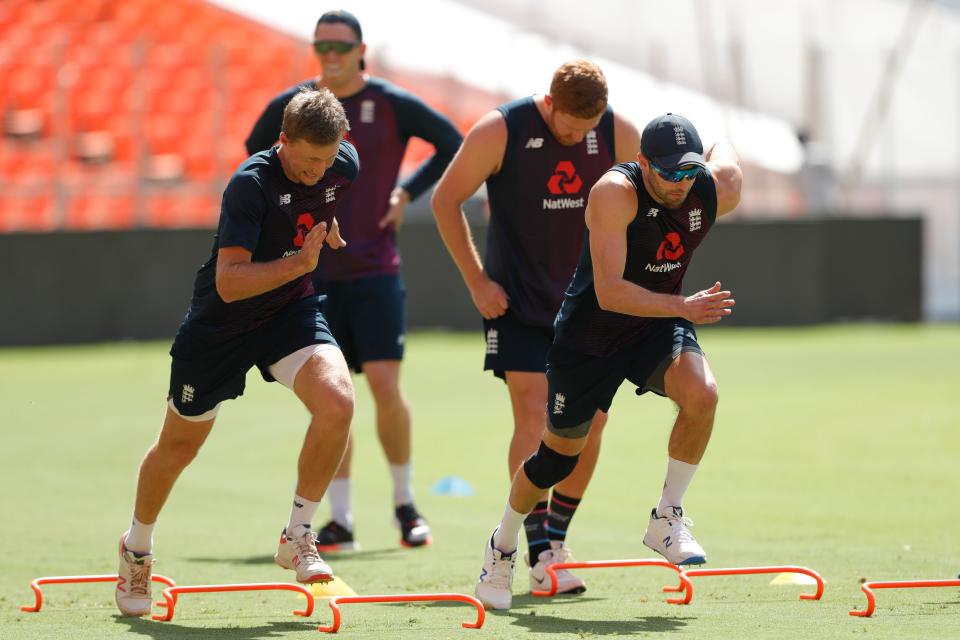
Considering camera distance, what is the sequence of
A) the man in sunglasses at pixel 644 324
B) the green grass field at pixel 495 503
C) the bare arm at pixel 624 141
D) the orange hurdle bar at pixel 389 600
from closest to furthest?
the orange hurdle bar at pixel 389 600 < the man in sunglasses at pixel 644 324 < the green grass field at pixel 495 503 < the bare arm at pixel 624 141

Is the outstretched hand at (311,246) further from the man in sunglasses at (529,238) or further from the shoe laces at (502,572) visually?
the shoe laces at (502,572)

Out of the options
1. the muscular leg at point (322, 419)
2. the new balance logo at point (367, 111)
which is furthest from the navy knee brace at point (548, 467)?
the new balance logo at point (367, 111)

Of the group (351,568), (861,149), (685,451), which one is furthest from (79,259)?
(685,451)

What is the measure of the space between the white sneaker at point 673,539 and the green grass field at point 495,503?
0.24m

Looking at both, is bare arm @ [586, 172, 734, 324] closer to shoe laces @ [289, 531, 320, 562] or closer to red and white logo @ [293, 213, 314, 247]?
red and white logo @ [293, 213, 314, 247]

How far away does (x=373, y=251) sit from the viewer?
8.80 m

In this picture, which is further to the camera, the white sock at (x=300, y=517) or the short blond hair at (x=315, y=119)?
the white sock at (x=300, y=517)

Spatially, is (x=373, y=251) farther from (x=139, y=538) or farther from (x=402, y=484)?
(x=139, y=538)

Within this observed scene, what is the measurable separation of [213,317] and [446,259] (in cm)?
1450

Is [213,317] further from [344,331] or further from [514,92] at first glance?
[514,92]

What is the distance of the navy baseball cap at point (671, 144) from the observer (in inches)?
242

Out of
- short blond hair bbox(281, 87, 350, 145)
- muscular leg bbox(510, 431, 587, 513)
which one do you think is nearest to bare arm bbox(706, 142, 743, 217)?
muscular leg bbox(510, 431, 587, 513)

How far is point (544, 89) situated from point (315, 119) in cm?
1760

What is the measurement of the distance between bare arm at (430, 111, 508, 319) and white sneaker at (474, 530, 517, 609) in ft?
3.95
